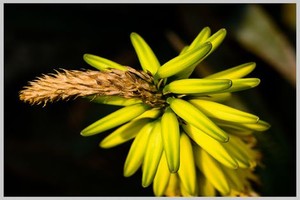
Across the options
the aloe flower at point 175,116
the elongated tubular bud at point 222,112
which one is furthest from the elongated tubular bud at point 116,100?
the elongated tubular bud at point 222,112

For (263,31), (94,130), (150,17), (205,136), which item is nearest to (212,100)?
(205,136)

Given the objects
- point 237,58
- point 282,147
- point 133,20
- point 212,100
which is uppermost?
point 133,20

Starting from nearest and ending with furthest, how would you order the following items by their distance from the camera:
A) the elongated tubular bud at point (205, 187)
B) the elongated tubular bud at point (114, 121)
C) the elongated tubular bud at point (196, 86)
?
the elongated tubular bud at point (196, 86) → the elongated tubular bud at point (114, 121) → the elongated tubular bud at point (205, 187)

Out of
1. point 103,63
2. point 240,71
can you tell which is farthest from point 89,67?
point 240,71

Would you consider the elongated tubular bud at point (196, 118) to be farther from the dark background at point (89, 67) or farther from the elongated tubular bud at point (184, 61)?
the dark background at point (89, 67)

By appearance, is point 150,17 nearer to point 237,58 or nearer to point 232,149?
point 237,58

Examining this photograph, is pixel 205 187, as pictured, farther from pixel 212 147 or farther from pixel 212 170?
pixel 212 147

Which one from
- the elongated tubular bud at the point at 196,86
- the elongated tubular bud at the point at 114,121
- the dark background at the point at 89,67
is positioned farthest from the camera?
the dark background at the point at 89,67
